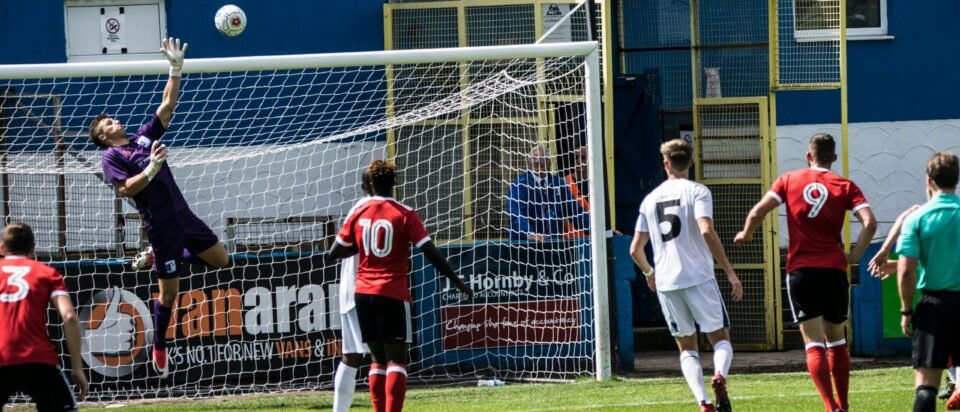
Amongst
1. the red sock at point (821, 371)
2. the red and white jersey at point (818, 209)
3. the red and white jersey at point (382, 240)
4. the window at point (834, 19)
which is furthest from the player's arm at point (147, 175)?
the window at point (834, 19)

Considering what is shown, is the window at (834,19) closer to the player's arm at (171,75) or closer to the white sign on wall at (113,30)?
the player's arm at (171,75)

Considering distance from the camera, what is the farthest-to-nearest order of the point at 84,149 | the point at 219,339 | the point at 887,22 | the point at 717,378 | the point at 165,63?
the point at 887,22 → the point at 84,149 → the point at 219,339 → the point at 165,63 → the point at 717,378

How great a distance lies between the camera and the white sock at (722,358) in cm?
827

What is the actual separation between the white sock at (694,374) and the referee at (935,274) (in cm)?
151

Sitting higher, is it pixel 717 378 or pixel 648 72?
pixel 648 72

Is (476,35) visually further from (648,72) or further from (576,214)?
(576,214)

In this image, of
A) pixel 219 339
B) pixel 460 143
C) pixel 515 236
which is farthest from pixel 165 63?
pixel 460 143

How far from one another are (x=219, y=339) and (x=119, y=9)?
614cm

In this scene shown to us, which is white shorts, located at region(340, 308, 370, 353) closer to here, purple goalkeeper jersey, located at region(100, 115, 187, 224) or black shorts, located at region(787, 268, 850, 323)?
purple goalkeeper jersey, located at region(100, 115, 187, 224)

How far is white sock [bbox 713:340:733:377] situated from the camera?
8273 mm

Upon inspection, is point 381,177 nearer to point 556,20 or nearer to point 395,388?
point 395,388

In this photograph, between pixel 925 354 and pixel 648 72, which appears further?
pixel 648 72

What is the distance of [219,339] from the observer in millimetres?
12297

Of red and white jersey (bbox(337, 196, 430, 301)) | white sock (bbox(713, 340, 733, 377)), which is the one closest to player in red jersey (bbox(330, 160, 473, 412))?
red and white jersey (bbox(337, 196, 430, 301))
